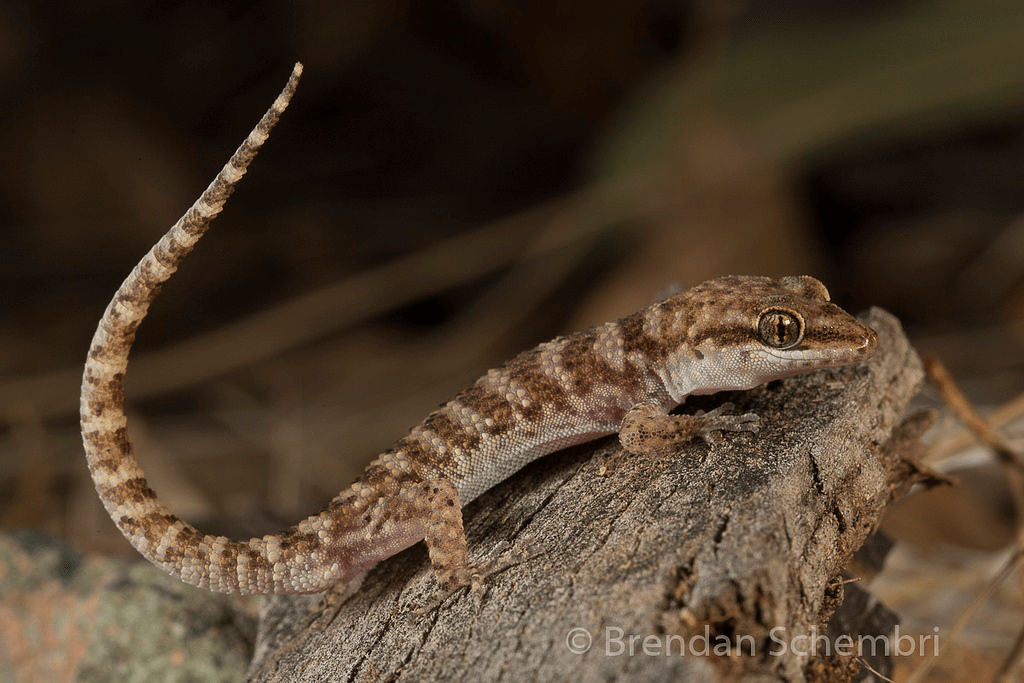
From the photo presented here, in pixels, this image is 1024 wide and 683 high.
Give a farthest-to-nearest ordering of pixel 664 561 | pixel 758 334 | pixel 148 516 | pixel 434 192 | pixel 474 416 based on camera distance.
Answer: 1. pixel 434 192
2. pixel 474 416
3. pixel 148 516
4. pixel 758 334
5. pixel 664 561

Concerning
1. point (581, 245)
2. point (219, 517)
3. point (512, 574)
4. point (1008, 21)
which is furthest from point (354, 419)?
point (1008, 21)

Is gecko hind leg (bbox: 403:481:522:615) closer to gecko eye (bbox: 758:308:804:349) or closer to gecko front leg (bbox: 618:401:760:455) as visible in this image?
gecko front leg (bbox: 618:401:760:455)

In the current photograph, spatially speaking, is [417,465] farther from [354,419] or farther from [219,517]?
[354,419]

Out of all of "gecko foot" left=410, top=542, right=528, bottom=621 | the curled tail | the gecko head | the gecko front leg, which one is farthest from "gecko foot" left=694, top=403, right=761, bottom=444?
the curled tail

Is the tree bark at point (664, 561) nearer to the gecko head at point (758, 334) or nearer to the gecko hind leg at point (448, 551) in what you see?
the gecko hind leg at point (448, 551)

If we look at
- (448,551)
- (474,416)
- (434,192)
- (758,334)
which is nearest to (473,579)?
(448,551)

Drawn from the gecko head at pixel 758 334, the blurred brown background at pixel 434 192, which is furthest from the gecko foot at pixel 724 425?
the blurred brown background at pixel 434 192

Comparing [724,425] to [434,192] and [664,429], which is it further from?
[434,192]
